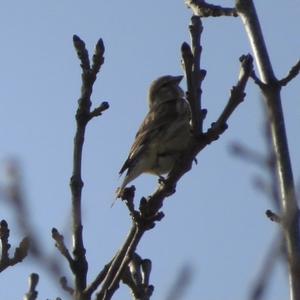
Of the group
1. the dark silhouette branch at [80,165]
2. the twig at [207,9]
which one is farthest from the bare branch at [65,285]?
the twig at [207,9]

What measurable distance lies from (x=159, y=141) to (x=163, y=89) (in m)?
2.81

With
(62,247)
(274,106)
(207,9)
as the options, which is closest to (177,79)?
(207,9)

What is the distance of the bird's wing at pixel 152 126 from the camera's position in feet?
28.1

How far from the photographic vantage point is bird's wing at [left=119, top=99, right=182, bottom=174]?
28.1ft

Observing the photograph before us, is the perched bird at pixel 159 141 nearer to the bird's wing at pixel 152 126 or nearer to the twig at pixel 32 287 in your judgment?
the bird's wing at pixel 152 126

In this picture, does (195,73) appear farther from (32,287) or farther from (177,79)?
(177,79)

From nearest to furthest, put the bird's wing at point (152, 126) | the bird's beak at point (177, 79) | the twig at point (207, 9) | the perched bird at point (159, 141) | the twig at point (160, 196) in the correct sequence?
the twig at point (160, 196)
the twig at point (207, 9)
the perched bird at point (159, 141)
the bird's wing at point (152, 126)
the bird's beak at point (177, 79)

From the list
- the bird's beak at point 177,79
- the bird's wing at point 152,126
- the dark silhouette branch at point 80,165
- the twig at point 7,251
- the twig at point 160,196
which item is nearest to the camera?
the twig at point 160,196

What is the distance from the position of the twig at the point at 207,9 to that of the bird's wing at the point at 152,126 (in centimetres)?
263

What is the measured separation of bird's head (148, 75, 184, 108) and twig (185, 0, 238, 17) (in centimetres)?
492

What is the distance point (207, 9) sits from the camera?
589cm

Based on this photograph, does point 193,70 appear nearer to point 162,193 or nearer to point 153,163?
point 162,193

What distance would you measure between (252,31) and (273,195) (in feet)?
7.96

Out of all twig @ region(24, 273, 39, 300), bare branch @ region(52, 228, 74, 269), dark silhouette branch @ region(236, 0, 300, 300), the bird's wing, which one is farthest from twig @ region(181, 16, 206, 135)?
the bird's wing
